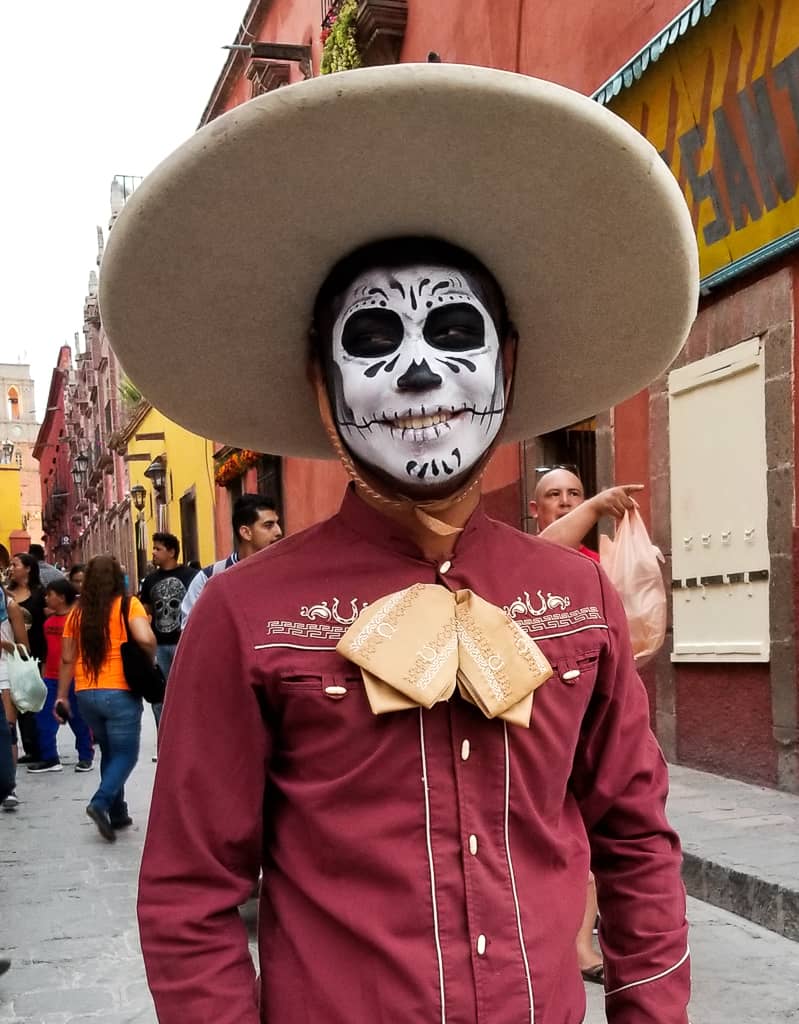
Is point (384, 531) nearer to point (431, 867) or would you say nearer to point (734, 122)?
point (431, 867)

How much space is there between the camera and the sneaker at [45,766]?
33.4 ft

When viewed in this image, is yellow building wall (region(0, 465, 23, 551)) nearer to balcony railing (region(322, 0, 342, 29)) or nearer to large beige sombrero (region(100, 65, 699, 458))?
balcony railing (region(322, 0, 342, 29))

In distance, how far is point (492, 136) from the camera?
158 cm

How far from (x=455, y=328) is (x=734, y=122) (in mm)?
6215

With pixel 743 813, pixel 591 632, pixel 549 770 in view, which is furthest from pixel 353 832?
pixel 743 813

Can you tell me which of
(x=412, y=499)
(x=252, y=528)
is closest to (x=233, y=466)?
(x=252, y=528)

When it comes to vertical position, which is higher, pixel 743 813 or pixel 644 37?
pixel 644 37

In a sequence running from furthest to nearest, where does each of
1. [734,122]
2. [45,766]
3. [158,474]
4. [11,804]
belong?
[158,474] < [45,766] < [11,804] < [734,122]

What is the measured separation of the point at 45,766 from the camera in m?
10.2

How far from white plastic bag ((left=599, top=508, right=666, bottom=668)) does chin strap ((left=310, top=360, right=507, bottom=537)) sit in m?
2.83

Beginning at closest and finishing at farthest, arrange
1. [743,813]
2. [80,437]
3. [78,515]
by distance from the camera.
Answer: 1. [743,813]
2. [80,437]
3. [78,515]

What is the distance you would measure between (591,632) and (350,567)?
13.3 inches

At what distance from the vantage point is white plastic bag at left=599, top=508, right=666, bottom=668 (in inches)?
176

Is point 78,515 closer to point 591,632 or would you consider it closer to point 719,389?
point 719,389
